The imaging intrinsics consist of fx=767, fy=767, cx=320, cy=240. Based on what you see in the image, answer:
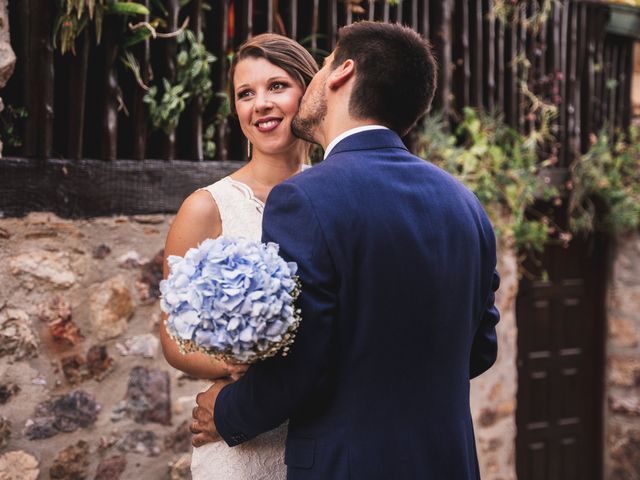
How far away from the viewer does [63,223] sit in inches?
126

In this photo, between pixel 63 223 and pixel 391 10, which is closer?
pixel 63 223

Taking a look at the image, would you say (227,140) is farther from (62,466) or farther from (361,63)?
(361,63)

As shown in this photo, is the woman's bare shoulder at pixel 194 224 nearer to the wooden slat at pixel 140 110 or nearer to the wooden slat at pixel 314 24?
the wooden slat at pixel 140 110

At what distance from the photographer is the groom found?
1.81 m

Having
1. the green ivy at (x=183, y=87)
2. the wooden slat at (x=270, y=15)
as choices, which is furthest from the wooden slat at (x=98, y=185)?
the wooden slat at (x=270, y=15)

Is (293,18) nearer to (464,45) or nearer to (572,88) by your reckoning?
(464,45)

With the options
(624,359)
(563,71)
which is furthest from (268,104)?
(624,359)

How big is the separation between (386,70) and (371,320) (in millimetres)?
638

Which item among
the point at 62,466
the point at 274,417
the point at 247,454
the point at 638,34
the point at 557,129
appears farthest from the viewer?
the point at 638,34

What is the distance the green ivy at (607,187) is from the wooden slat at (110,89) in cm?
349

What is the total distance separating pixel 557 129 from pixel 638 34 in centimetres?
120

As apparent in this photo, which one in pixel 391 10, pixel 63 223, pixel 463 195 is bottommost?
pixel 63 223

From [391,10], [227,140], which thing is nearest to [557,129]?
[391,10]

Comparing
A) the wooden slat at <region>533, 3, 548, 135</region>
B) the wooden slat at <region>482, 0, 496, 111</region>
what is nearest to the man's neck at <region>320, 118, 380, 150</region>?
the wooden slat at <region>482, 0, 496, 111</region>
